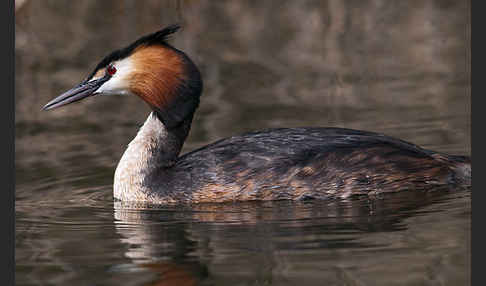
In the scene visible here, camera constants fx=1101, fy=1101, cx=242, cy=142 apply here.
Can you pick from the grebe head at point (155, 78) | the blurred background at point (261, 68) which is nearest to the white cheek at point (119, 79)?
the grebe head at point (155, 78)

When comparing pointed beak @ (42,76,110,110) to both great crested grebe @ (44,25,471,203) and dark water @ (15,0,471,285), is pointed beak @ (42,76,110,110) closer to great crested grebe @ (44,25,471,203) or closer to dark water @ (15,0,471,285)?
great crested grebe @ (44,25,471,203)

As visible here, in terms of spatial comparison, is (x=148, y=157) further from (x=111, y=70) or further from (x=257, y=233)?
(x=257, y=233)

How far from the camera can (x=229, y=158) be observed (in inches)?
372

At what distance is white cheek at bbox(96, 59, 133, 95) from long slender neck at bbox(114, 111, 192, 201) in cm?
39

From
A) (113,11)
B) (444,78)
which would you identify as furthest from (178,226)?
(113,11)

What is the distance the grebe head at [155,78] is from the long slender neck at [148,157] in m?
0.14

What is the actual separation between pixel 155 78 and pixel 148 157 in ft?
2.41

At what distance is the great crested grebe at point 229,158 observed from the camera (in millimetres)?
9359

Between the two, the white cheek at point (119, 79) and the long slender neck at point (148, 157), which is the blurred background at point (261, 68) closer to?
the long slender neck at point (148, 157)

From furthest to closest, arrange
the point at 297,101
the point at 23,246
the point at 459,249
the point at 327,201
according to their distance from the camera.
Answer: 1. the point at 297,101
2. the point at 327,201
3. the point at 23,246
4. the point at 459,249

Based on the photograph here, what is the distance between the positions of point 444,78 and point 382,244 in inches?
265

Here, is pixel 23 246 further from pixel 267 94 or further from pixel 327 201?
pixel 267 94

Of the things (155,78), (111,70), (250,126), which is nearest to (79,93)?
(111,70)

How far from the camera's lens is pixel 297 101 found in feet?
44.0
